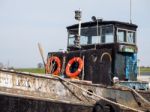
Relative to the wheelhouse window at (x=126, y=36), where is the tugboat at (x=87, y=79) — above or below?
below

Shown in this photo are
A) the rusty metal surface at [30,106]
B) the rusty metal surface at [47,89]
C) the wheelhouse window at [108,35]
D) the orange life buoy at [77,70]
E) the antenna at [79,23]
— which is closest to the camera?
the rusty metal surface at [30,106]

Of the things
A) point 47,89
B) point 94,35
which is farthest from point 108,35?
point 47,89

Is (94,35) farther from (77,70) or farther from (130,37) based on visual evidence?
(77,70)

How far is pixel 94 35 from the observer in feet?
47.5

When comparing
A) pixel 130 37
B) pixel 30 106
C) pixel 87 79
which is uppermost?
pixel 130 37

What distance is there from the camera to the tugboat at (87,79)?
1062cm

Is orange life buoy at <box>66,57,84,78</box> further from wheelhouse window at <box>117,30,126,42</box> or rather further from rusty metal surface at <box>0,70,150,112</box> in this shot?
wheelhouse window at <box>117,30,126,42</box>

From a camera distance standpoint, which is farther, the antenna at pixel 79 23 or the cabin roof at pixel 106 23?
the antenna at pixel 79 23

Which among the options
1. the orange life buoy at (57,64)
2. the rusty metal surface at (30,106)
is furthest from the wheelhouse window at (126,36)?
the rusty metal surface at (30,106)

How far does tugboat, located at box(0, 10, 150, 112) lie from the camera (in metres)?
10.6

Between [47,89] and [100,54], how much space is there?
284cm

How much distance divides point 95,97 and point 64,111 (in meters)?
1.19

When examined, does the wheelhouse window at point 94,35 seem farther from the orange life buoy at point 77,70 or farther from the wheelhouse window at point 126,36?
the orange life buoy at point 77,70

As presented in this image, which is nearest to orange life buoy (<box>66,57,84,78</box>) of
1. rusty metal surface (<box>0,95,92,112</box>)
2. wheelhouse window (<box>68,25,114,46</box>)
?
wheelhouse window (<box>68,25,114,46</box>)
